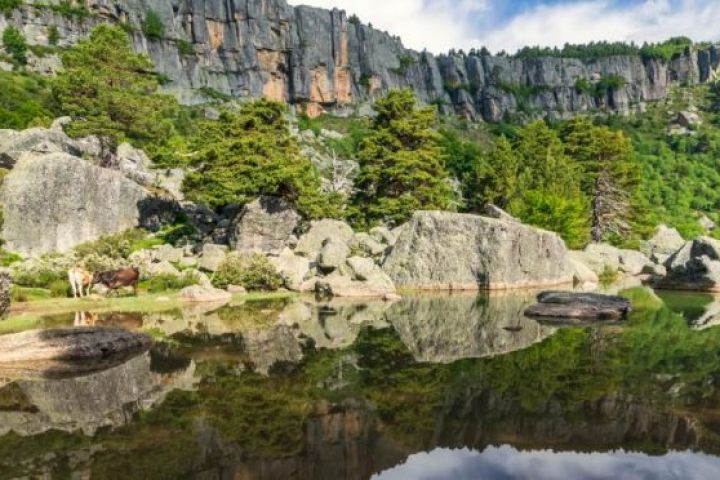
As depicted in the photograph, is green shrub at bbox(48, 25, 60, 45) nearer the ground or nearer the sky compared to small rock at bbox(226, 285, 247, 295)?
nearer the sky

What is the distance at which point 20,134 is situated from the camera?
42250mm

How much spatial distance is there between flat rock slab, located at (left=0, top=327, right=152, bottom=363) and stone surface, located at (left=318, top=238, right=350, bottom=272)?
2043 centimetres

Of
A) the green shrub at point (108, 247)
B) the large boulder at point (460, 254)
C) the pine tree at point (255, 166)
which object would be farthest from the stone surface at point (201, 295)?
the large boulder at point (460, 254)

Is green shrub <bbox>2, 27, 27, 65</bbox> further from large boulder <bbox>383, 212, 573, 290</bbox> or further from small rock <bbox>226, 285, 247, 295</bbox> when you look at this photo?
large boulder <bbox>383, 212, 573, 290</bbox>

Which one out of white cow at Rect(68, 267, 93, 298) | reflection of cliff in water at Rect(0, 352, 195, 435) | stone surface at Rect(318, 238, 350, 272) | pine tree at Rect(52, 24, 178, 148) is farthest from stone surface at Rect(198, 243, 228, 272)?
reflection of cliff in water at Rect(0, 352, 195, 435)

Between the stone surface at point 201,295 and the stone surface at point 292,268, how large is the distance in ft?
18.1

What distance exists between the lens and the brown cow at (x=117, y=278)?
2725cm

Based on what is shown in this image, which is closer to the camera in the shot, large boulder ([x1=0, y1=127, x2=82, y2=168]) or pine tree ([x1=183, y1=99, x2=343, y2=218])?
pine tree ([x1=183, y1=99, x2=343, y2=218])

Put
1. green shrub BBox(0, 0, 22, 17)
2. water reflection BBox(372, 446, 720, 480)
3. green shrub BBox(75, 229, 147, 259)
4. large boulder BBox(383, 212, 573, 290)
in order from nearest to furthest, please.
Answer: water reflection BBox(372, 446, 720, 480)
green shrub BBox(75, 229, 147, 259)
large boulder BBox(383, 212, 573, 290)
green shrub BBox(0, 0, 22, 17)

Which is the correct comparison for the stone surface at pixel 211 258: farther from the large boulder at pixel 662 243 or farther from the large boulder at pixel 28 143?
the large boulder at pixel 662 243

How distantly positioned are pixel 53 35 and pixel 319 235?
11224 centimetres

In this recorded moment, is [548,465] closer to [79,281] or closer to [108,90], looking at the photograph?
[79,281]

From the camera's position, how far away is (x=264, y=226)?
131ft

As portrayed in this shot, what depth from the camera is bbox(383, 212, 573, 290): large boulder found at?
37969 millimetres
